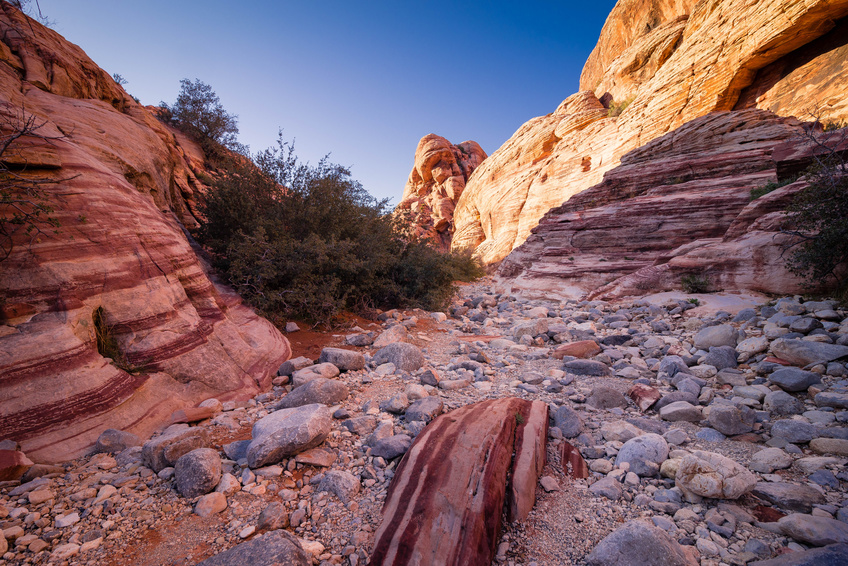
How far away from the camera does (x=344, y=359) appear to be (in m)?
4.07

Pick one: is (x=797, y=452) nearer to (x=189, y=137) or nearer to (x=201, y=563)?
(x=201, y=563)

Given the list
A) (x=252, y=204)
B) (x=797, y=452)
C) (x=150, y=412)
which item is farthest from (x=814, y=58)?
(x=150, y=412)

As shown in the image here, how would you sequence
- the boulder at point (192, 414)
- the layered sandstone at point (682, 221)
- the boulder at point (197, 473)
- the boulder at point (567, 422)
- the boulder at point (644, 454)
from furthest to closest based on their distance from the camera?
the layered sandstone at point (682, 221) < the boulder at point (192, 414) < the boulder at point (567, 422) < the boulder at point (644, 454) < the boulder at point (197, 473)

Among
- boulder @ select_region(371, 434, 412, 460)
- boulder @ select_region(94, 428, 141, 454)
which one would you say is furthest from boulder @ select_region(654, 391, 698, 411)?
boulder @ select_region(94, 428, 141, 454)

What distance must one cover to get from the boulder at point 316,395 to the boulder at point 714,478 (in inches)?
110

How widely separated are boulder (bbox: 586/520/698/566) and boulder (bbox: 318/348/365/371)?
3.03 meters

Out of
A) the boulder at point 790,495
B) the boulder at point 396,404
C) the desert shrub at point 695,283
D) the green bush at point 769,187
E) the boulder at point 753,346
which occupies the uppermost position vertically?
the green bush at point 769,187

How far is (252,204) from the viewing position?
6137 millimetres

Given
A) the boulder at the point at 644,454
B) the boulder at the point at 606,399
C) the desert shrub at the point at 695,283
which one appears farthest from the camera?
the desert shrub at the point at 695,283

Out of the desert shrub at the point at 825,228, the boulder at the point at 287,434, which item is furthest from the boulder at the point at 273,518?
the desert shrub at the point at 825,228

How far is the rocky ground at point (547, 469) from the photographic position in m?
1.64

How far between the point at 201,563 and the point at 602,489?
228cm

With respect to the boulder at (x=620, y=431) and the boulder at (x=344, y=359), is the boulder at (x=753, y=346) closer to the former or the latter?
the boulder at (x=620, y=431)

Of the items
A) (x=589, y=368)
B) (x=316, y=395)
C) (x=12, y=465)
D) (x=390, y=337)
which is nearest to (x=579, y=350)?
(x=589, y=368)
